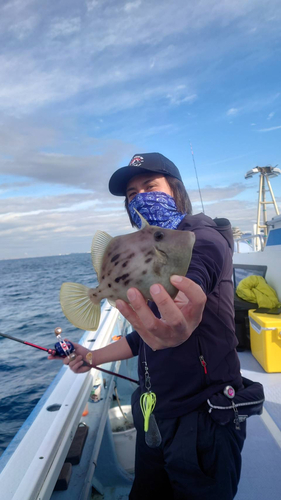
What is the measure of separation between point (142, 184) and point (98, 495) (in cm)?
320

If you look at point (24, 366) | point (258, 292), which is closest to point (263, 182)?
point (258, 292)

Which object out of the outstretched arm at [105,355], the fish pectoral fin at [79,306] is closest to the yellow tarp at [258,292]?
the outstretched arm at [105,355]

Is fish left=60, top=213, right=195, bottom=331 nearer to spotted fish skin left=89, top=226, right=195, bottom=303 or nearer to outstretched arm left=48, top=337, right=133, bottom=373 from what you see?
spotted fish skin left=89, top=226, right=195, bottom=303

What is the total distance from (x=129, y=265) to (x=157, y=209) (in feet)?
2.15

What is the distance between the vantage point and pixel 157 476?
2.07 meters

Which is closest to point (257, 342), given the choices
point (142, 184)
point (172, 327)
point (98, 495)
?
point (98, 495)

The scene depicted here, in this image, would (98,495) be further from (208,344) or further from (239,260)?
(239,260)

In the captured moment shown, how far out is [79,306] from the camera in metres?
1.54

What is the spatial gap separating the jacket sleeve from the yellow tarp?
3.96 m

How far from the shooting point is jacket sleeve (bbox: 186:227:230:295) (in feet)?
4.33

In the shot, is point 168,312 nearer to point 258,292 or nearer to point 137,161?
point 137,161

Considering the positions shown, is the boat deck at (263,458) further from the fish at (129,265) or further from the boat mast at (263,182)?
the boat mast at (263,182)

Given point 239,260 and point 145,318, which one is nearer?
point 145,318

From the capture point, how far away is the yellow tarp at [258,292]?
5.12 metres
